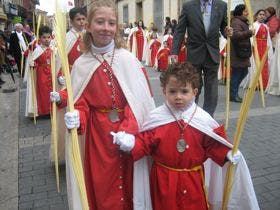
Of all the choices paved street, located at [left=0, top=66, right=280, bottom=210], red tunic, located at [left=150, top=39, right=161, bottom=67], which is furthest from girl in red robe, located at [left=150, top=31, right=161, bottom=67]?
paved street, located at [left=0, top=66, right=280, bottom=210]

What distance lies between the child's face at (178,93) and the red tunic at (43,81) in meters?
5.49

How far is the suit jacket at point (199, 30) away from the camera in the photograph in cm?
535

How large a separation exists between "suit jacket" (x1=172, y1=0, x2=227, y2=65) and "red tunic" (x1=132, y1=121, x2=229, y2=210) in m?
2.84

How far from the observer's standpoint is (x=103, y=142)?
2.97m

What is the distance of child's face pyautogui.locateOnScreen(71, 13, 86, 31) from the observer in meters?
5.15

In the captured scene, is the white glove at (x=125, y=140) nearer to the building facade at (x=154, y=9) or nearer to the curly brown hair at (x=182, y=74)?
the curly brown hair at (x=182, y=74)

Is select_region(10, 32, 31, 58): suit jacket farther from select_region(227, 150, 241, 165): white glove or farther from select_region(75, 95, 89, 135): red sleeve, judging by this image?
select_region(227, 150, 241, 165): white glove

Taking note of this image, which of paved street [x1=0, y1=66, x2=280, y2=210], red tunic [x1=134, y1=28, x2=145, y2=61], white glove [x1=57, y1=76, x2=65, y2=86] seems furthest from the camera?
red tunic [x1=134, y1=28, x2=145, y2=61]

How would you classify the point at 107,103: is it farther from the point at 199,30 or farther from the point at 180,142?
the point at 199,30

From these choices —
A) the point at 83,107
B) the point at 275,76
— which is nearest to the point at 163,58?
the point at 275,76

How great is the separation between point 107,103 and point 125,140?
39 centimetres

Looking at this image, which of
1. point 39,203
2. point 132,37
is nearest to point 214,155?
point 39,203

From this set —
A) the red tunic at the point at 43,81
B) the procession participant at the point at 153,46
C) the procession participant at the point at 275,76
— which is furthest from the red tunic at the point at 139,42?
the red tunic at the point at 43,81

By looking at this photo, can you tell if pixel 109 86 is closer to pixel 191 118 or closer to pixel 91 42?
pixel 91 42
